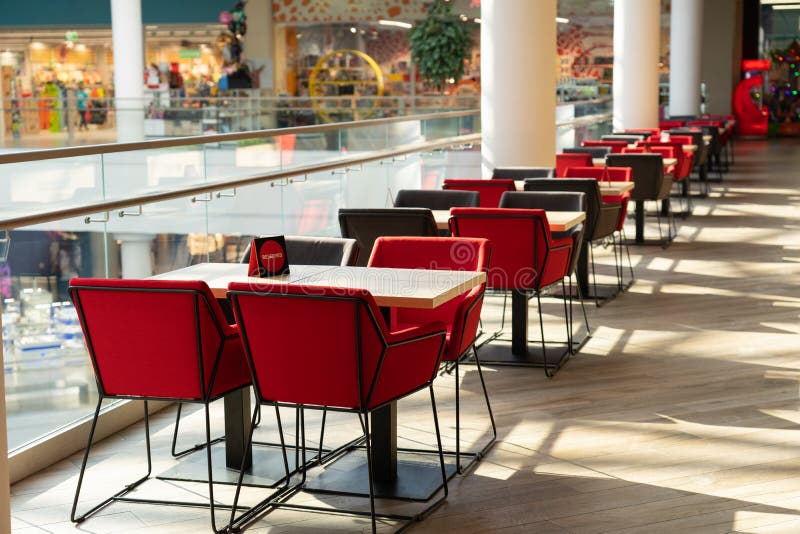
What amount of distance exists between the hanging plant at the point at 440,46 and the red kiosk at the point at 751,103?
8433mm

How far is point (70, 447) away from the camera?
4.75 meters

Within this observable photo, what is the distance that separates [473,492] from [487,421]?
37.8 inches

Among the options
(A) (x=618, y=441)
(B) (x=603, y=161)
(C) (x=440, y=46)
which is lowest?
(A) (x=618, y=441)

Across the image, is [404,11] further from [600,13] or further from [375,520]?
[375,520]

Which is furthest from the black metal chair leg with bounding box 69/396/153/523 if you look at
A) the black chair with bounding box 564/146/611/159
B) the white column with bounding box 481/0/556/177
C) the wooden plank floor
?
the black chair with bounding box 564/146/611/159

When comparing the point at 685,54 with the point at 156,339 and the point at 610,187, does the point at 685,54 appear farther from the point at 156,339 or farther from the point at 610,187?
the point at 156,339

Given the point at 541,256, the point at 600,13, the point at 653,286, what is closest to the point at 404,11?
the point at 600,13

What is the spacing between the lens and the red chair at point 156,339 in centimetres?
371

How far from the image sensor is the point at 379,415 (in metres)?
4.17

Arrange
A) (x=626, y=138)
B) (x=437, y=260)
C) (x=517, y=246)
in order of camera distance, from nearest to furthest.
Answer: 1. (x=437, y=260)
2. (x=517, y=246)
3. (x=626, y=138)

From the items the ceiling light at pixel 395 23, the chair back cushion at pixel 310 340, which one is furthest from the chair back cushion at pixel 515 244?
the ceiling light at pixel 395 23

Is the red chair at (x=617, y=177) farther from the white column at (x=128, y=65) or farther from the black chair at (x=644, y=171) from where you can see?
the white column at (x=128, y=65)

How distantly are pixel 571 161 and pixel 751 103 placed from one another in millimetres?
19547

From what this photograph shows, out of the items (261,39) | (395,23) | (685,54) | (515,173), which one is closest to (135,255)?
(515,173)
